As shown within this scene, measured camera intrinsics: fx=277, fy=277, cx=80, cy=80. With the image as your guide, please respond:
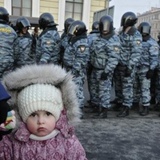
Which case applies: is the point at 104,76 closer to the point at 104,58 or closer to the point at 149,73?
the point at 104,58

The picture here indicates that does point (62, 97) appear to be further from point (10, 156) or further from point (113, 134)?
point (113, 134)

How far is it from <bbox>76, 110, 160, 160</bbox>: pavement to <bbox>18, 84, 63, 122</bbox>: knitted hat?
166cm

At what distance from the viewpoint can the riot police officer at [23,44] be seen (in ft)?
16.5

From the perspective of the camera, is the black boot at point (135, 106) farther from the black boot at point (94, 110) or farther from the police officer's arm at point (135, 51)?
the police officer's arm at point (135, 51)

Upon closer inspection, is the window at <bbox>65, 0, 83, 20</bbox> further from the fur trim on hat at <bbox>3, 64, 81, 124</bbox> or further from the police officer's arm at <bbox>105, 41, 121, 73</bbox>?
the fur trim on hat at <bbox>3, 64, 81, 124</bbox>

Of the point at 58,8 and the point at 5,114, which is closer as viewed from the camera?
the point at 5,114

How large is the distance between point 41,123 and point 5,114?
0.38 m

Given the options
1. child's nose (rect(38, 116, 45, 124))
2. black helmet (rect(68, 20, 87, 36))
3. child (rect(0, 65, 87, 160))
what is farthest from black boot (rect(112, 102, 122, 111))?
child's nose (rect(38, 116, 45, 124))

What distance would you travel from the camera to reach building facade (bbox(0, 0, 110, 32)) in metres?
10.5

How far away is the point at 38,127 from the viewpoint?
1.48m

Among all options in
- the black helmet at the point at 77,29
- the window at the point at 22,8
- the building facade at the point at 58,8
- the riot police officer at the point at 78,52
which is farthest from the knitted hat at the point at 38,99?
the window at the point at 22,8

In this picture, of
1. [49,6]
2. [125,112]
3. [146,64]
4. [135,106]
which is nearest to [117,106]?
[125,112]

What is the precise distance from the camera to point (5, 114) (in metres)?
1.13

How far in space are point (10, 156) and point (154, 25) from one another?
6226 cm
